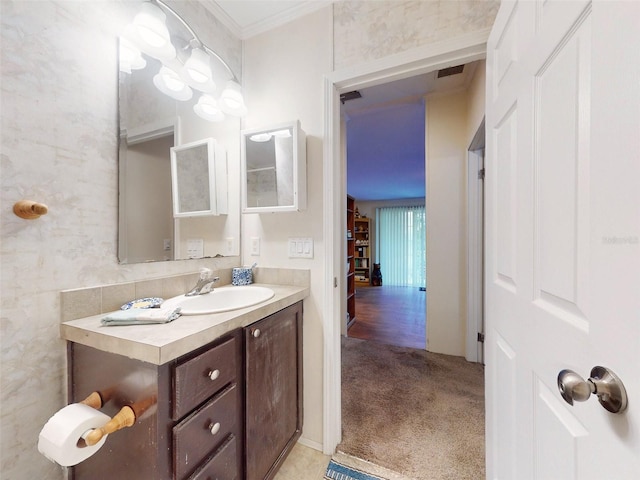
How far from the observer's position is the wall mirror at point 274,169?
52.8 inches

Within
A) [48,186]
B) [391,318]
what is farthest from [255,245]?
[391,318]

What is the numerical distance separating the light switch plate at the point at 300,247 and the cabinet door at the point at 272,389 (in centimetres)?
28

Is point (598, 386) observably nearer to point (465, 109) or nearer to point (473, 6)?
point (473, 6)

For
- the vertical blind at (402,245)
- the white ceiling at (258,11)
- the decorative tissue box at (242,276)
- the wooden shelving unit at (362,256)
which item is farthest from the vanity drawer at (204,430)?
the vertical blind at (402,245)

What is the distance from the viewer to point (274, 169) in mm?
1429

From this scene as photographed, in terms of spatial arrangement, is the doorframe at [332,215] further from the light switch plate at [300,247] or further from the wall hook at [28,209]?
the wall hook at [28,209]

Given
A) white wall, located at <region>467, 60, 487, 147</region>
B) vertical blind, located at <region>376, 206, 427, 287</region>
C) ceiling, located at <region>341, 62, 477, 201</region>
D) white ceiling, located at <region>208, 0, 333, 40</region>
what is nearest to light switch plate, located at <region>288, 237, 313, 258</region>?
white ceiling, located at <region>208, 0, 333, 40</region>

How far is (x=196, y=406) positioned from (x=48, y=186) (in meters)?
0.88

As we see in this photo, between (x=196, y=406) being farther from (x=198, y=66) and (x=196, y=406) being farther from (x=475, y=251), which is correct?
(x=475, y=251)

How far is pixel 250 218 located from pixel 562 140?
4.71 feet

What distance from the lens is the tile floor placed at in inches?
48.1

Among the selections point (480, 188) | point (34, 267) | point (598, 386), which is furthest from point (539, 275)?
point (480, 188)

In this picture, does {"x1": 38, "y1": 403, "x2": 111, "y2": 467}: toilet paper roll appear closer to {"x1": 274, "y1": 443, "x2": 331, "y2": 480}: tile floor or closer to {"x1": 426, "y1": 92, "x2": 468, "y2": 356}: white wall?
{"x1": 274, "y1": 443, "x2": 331, "y2": 480}: tile floor

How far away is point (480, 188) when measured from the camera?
2250mm
